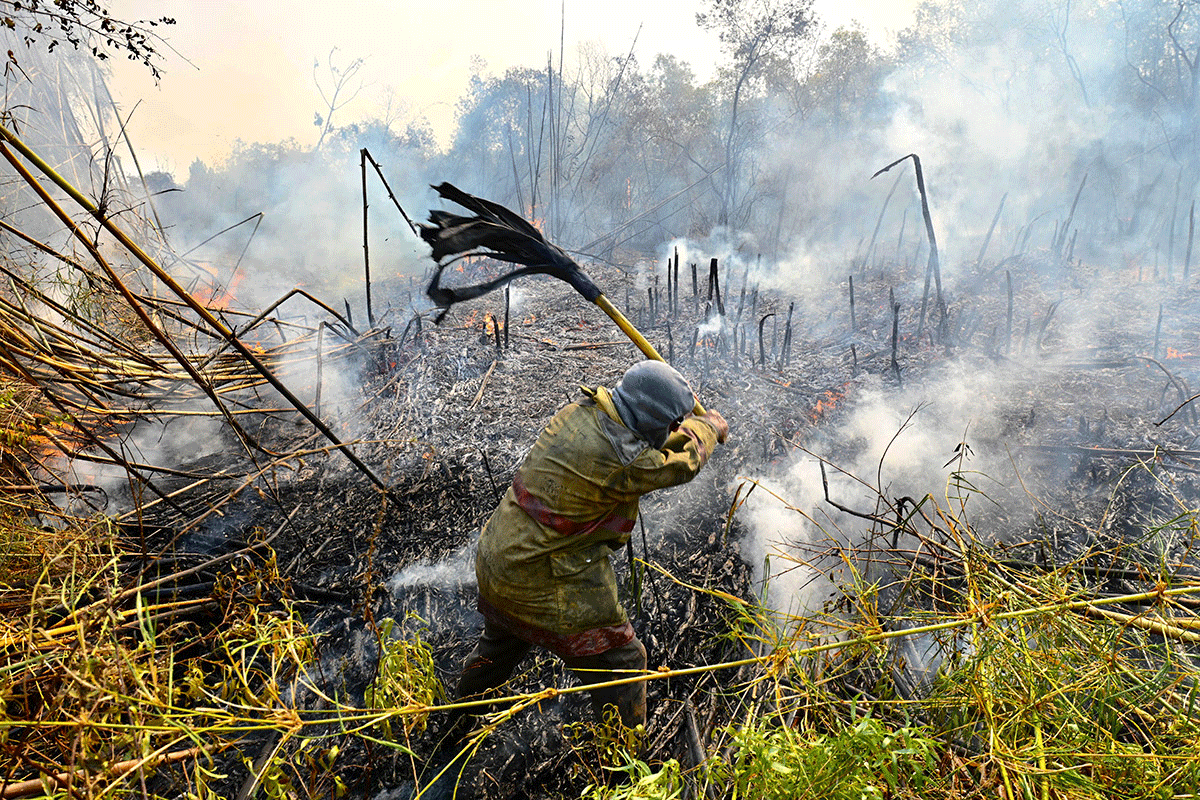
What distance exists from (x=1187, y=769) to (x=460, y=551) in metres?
3.33

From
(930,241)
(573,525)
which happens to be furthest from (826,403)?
(573,525)

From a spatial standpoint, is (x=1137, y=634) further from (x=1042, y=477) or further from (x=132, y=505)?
(x=132, y=505)

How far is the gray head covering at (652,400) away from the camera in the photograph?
2.10 m

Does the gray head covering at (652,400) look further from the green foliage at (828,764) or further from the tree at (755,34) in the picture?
the tree at (755,34)

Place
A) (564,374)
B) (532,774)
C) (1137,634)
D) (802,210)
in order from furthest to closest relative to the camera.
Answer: (802,210) → (564,374) → (532,774) → (1137,634)

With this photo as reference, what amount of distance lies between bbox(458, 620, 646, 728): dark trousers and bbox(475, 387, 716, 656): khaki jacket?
2.7 inches

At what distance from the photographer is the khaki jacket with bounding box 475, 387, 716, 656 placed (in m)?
2.12

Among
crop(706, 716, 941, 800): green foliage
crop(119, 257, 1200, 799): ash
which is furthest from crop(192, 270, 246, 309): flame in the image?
crop(706, 716, 941, 800): green foliage

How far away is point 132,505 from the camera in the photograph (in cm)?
393

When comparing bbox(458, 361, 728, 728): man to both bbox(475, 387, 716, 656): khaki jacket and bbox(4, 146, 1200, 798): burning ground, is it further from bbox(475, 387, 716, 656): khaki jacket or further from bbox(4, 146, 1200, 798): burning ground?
bbox(4, 146, 1200, 798): burning ground

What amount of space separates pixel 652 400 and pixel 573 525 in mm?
608

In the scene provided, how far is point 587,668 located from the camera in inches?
87.3

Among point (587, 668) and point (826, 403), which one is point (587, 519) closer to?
point (587, 668)

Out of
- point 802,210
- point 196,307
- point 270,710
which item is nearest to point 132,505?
point 196,307
